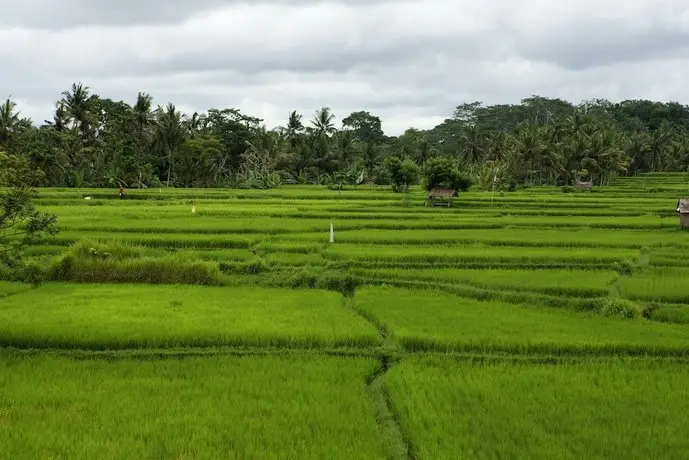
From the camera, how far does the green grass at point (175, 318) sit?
7.35m

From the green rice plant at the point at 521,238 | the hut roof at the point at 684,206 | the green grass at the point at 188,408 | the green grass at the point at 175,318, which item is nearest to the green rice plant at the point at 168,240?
the green rice plant at the point at 521,238

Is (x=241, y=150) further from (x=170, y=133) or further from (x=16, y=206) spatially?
(x=16, y=206)

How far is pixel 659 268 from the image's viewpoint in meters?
12.3

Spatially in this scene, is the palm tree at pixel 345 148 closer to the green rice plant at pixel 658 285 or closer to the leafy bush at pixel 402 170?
the leafy bush at pixel 402 170

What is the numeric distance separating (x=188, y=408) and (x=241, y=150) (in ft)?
132

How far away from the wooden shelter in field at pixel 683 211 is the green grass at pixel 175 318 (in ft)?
41.2

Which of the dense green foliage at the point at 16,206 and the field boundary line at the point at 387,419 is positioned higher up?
the dense green foliage at the point at 16,206

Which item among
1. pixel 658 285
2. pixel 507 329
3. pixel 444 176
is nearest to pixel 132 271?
pixel 507 329

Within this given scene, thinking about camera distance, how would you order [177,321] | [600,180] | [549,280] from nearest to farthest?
[177,321] < [549,280] < [600,180]

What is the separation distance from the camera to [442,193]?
26.2 meters

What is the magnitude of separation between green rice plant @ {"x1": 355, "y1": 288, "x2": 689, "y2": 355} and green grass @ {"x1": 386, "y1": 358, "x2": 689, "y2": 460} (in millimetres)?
493

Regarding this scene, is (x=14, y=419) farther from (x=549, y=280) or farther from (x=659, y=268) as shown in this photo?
(x=659, y=268)

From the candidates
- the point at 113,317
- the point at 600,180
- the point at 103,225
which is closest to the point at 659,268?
the point at 113,317

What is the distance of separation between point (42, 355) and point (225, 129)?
3819cm
